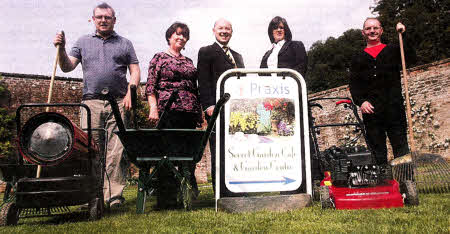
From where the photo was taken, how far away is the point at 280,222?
2.63m

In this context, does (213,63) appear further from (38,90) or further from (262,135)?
(38,90)

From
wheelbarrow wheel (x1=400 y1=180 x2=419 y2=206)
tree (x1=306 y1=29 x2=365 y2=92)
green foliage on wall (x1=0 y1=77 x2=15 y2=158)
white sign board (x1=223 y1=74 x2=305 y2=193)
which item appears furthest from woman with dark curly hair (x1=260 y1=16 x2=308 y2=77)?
tree (x1=306 y1=29 x2=365 y2=92)

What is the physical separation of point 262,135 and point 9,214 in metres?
2.07

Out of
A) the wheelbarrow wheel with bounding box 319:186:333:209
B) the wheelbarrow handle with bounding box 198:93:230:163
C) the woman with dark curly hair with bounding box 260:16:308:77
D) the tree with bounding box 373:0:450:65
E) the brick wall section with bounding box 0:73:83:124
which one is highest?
the tree with bounding box 373:0:450:65

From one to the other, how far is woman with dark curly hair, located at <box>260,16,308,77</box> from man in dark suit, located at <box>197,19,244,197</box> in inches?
16.5

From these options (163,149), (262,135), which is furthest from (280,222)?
(163,149)

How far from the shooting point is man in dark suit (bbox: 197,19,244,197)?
13.4 feet

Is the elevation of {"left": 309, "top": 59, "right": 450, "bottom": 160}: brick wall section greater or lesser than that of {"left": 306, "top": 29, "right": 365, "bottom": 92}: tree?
lesser

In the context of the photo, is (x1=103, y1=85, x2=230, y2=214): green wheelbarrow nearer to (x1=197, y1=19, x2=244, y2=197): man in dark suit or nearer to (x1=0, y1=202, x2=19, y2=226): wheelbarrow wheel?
(x1=197, y1=19, x2=244, y2=197): man in dark suit

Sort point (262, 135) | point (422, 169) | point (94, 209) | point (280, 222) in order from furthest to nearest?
point (422, 169) → point (262, 135) → point (94, 209) → point (280, 222)

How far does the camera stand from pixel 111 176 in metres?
4.26

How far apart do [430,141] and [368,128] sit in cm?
1089

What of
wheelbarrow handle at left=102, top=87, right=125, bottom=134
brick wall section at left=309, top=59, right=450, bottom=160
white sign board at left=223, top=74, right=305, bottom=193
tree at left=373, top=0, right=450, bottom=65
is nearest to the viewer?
wheelbarrow handle at left=102, top=87, right=125, bottom=134

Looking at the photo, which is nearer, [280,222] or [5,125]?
[280,222]
